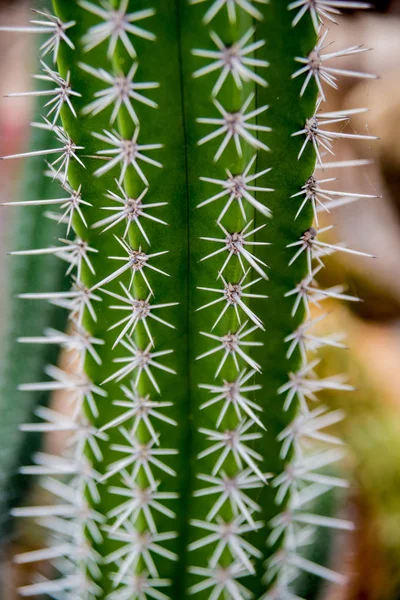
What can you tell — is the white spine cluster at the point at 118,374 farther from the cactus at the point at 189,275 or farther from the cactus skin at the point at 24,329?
the cactus skin at the point at 24,329

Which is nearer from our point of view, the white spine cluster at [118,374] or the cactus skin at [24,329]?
the white spine cluster at [118,374]

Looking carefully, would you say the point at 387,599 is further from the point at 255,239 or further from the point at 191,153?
the point at 191,153

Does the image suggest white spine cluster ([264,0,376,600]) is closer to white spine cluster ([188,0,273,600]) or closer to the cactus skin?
white spine cluster ([188,0,273,600])

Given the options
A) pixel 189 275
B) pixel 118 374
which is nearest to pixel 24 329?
pixel 118 374

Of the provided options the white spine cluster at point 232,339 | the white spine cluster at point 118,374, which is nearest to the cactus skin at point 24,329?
the white spine cluster at point 118,374

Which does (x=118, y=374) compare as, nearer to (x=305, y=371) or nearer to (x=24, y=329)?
(x=305, y=371)

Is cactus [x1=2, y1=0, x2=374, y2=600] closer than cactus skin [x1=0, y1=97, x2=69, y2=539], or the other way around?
cactus [x1=2, y1=0, x2=374, y2=600]

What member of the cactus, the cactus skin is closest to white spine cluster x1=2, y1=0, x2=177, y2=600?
the cactus
